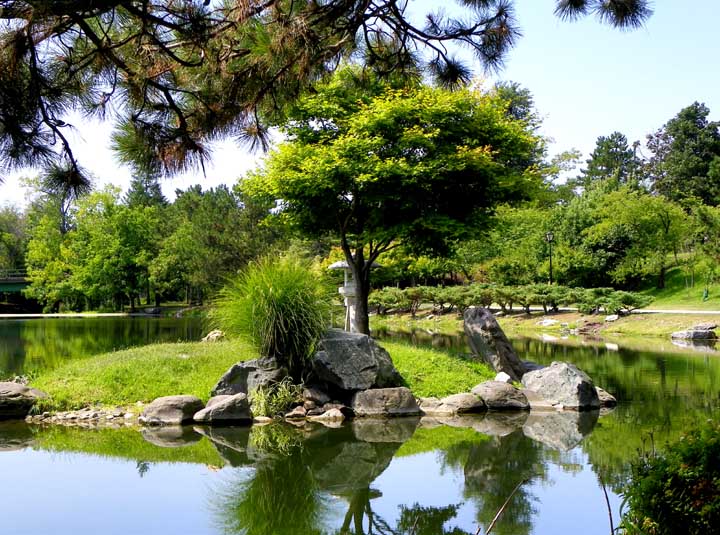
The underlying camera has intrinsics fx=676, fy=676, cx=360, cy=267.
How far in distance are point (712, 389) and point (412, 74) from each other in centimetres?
924

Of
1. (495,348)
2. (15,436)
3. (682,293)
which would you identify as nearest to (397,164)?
(495,348)

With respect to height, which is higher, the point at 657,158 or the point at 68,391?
the point at 657,158

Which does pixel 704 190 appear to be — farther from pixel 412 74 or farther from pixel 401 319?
pixel 412 74

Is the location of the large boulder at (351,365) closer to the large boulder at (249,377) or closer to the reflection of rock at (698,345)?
the large boulder at (249,377)

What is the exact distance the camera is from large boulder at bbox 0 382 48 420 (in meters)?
9.80

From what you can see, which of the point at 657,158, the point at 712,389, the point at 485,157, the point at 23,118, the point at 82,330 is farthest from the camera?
the point at 657,158

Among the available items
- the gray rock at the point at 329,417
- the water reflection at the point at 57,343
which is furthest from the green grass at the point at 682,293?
the gray rock at the point at 329,417

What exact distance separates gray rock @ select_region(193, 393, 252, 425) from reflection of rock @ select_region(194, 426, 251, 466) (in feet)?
0.56

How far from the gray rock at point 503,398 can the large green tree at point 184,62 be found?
6236mm

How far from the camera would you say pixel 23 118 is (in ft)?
14.1

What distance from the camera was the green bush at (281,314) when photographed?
10781 millimetres

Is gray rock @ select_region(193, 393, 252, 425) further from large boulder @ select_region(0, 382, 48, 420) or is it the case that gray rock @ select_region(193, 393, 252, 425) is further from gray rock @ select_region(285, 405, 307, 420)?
large boulder @ select_region(0, 382, 48, 420)

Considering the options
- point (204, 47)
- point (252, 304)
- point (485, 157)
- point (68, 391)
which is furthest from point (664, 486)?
point (485, 157)

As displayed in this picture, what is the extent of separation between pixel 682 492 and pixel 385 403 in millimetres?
6618
